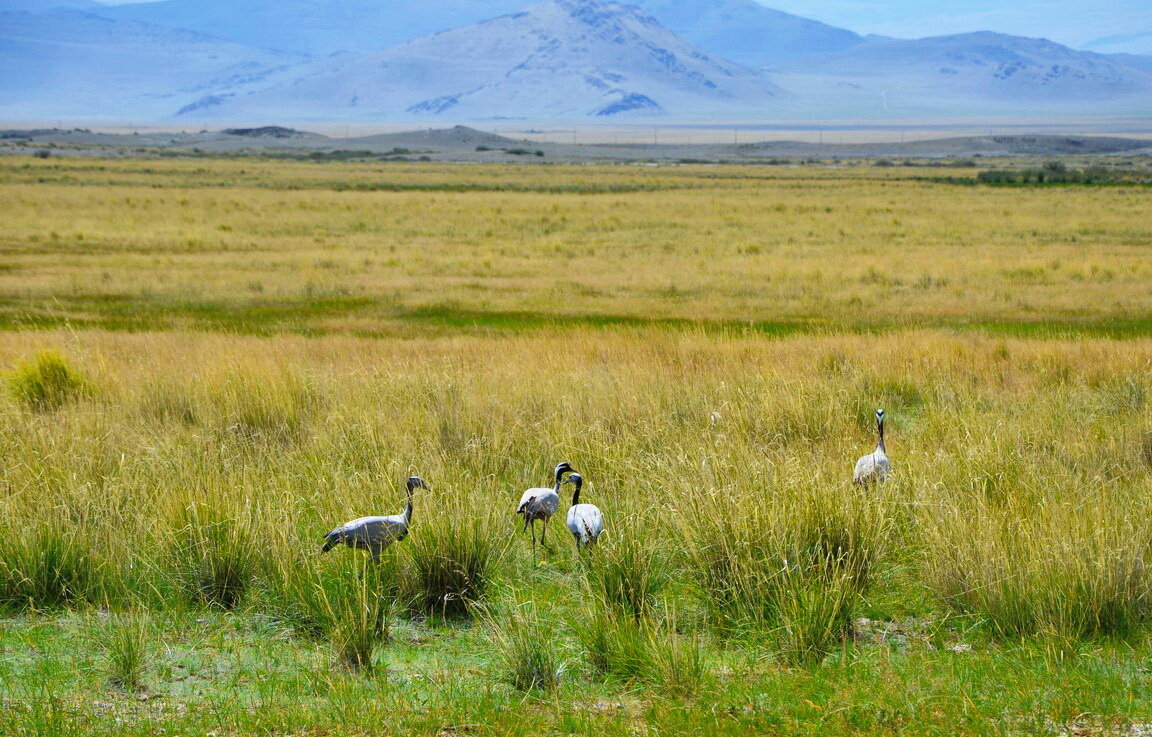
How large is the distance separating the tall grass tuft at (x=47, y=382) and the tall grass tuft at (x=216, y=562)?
566 cm

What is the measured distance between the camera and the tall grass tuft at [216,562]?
6.48 metres

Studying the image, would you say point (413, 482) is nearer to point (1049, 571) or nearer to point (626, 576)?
point (626, 576)

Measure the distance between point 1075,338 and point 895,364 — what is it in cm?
556

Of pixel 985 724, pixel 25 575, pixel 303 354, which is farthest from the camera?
pixel 303 354

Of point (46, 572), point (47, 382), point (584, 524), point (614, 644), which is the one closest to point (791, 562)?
point (584, 524)

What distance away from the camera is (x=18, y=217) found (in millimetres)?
43406

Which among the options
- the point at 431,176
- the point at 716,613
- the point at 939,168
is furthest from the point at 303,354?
the point at 939,168

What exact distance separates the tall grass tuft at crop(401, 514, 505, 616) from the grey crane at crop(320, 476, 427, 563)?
109 mm

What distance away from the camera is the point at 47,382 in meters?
12.0

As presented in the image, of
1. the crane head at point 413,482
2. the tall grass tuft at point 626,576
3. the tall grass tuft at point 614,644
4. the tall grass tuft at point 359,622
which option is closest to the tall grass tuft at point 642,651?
the tall grass tuft at point 614,644

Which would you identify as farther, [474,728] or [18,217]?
[18,217]

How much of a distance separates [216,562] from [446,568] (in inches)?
55.6

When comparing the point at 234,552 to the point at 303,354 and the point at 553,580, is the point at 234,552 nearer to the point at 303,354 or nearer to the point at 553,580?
the point at 553,580

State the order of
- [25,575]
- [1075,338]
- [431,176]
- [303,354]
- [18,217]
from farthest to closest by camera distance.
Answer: [431,176], [18,217], [1075,338], [303,354], [25,575]
